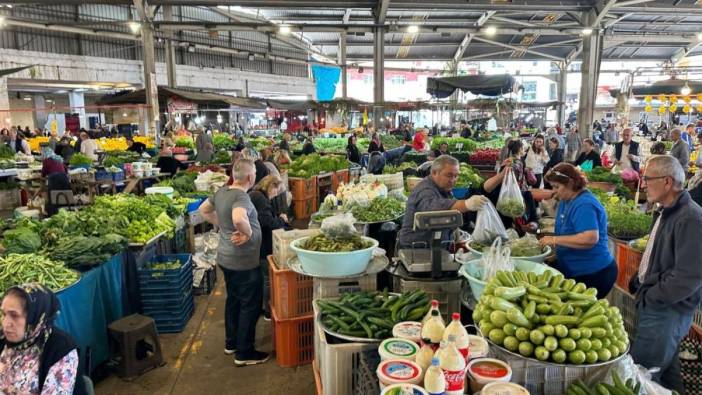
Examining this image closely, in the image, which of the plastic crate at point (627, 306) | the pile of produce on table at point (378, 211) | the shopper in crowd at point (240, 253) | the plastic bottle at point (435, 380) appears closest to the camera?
the plastic bottle at point (435, 380)

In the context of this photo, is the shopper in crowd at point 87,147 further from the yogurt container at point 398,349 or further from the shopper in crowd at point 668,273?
the shopper in crowd at point 668,273

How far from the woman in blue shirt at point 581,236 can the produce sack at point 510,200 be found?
3.81ft

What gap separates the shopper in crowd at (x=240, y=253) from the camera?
3.92 m

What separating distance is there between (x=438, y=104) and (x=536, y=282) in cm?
1531

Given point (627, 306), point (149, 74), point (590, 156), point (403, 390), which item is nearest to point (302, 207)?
point (590, 156)

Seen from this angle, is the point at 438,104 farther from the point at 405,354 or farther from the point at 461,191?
the point at 405,354

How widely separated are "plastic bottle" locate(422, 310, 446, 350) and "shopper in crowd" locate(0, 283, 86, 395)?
73.2 inches

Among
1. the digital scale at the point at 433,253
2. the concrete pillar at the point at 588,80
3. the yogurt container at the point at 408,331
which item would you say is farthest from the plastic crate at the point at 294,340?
the concrete pillar at the point at 588,80

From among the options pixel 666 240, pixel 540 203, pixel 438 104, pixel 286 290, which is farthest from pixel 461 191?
pixel 438 104

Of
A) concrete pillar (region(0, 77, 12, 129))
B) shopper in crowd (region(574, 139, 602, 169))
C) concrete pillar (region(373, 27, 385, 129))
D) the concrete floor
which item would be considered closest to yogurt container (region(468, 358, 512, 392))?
the concrete floor

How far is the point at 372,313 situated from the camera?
2.83m

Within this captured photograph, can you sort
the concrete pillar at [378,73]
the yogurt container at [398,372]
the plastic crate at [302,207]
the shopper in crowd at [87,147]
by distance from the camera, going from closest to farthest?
the yogurt container at [398,372]
the plastic crate at [302,207]
the shopper in crowd at [87,147]
the concrete pillar at [378,73]

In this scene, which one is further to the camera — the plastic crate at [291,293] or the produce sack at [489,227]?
the plastic crate at [291,293]

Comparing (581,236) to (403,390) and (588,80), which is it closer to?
(403,390)
